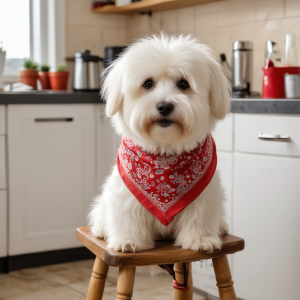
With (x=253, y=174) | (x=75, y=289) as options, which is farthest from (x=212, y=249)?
(x=75, y=289)

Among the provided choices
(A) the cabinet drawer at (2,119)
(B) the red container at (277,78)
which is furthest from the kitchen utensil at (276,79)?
(A) the cabinet drawer at (2,119)

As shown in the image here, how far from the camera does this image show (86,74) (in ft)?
9.87

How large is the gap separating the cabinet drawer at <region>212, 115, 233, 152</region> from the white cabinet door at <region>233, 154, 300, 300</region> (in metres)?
0.08

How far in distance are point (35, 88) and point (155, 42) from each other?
7.14 feet

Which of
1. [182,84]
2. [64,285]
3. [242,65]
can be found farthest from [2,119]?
[182,84]

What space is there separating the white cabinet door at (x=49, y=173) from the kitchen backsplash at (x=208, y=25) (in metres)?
0.84

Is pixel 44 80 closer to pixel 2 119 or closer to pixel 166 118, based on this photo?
pixel 2 119

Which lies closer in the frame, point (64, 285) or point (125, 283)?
point (125, 283)

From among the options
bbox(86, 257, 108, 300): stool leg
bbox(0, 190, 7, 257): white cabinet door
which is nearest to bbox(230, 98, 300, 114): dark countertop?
bbox(86, 257, 108, 300): stool leg

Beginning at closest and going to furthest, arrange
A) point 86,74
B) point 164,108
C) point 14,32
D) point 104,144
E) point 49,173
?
point 164,108 < point 49,173 < point 104,144 < point 86,74 < point 14,32

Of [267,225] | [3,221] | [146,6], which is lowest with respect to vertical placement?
[3,221]

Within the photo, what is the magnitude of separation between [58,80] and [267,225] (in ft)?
5.89

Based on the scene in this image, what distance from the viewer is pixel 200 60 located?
116 centimetres

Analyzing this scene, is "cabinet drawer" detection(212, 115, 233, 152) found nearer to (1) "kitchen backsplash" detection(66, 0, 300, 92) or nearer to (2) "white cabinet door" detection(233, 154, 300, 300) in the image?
(2) "white cabinet door" detection(233, 154, 300, 300)
